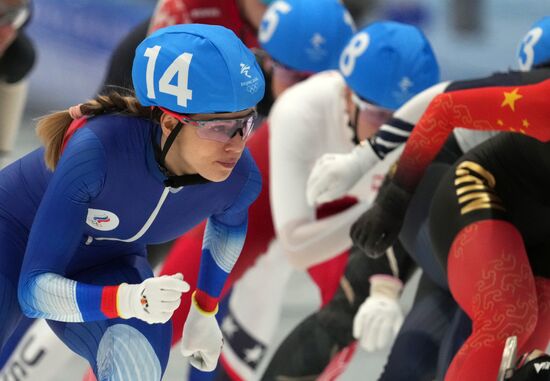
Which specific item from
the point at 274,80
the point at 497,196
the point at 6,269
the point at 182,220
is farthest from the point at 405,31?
the point at 6,269

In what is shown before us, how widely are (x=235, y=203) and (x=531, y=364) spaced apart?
0.87m

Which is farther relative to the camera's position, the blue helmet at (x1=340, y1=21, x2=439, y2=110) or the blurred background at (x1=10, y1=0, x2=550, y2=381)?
the blurred background at (x1=10, y1=0, x2=550, y2=381)

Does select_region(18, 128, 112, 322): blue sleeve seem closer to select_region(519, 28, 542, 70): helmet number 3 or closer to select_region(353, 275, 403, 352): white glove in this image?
select_region(353, 275, 403, 352): white glove

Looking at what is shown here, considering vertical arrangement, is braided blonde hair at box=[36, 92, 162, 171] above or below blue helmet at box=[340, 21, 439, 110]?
above

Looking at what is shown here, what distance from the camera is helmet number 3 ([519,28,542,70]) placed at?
3787 mm

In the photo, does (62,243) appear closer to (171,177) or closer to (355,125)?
(171,177)

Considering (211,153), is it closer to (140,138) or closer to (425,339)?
(140,138)

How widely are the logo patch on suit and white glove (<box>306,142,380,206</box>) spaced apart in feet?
2.83

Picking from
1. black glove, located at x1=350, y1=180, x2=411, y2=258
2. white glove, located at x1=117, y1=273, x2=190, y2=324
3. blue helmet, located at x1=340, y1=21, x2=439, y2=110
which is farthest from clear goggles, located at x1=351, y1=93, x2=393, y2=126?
white glove, located at x1=117, y1=273, x2=190, y2=324

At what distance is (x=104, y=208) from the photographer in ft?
9.78

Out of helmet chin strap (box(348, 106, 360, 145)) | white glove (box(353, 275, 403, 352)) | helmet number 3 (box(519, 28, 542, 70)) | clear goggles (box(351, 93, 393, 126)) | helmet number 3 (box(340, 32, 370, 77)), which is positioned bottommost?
white glove (box(353, 275, 403, 352))

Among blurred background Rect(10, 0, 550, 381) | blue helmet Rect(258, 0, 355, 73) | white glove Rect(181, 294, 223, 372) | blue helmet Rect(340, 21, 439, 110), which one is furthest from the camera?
blurred background Rect(10, 0, 550, 381)

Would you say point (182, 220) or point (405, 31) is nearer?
point (182, 220)

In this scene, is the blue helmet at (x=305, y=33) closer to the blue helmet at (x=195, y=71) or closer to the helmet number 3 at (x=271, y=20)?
the helmet number 3 at (x=271, y=20)
